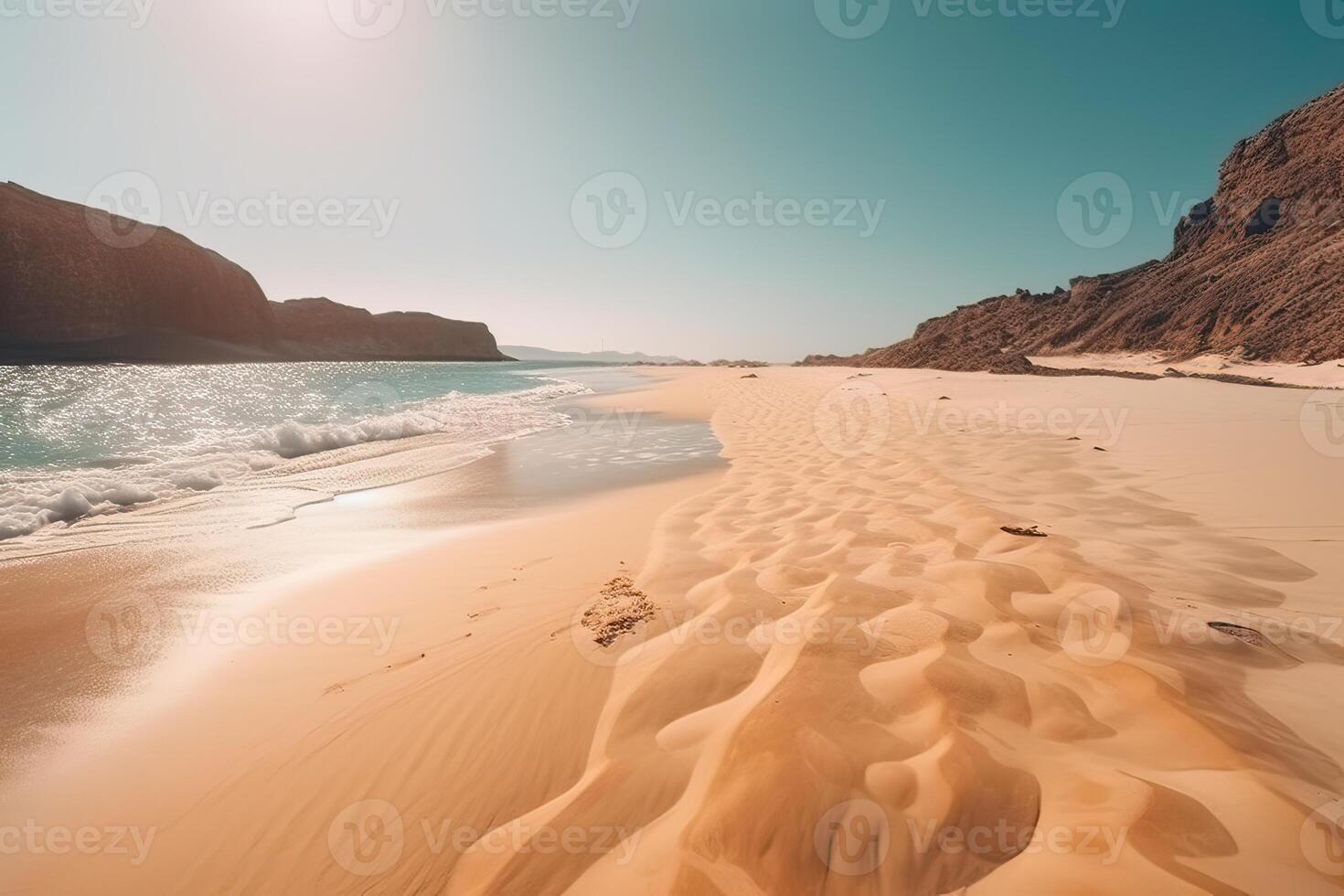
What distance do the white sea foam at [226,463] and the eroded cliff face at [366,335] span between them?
74.6m

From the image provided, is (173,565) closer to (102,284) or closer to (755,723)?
(755,723)

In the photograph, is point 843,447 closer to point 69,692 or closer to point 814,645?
point 814,645

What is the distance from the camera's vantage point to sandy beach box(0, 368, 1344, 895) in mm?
1377

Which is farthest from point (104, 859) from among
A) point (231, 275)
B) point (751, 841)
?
point (231, 275)

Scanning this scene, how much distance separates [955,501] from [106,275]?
7839 cm

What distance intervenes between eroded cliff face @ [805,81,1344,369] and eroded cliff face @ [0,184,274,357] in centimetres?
7461

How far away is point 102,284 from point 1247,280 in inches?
3409

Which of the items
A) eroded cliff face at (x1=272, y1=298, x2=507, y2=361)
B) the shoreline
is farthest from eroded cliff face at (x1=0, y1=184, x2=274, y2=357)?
the shoreline

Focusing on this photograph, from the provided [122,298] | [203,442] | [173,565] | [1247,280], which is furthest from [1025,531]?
[122,298]

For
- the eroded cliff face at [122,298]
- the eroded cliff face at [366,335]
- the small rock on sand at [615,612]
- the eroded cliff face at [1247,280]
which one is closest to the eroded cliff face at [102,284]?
the eroded cliff face at [122,298]

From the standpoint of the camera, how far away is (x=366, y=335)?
283ft

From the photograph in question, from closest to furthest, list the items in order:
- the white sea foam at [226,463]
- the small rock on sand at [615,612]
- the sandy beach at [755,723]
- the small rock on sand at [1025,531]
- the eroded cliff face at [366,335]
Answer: the sandy beach at [755,723]
the small rock on sand at [615,612]
the small rock on sand at [1025,531]
the white sea foam at [226,463]
the eroded cliff face at [366,335]

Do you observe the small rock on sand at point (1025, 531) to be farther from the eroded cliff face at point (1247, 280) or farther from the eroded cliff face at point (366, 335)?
the eroded cliff face at point (366, 335)

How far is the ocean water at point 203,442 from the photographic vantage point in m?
6.46
